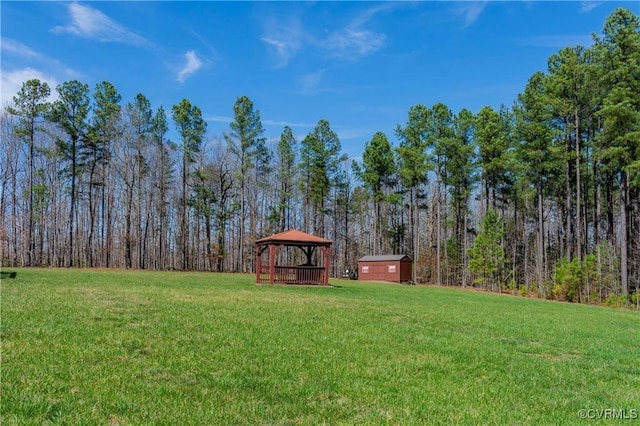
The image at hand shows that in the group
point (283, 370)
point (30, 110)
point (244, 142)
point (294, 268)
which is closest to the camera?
point (283, 370)

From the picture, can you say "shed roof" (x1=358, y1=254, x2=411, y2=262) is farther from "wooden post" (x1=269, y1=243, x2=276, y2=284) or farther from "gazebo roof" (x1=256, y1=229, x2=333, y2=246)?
"wooden post" (x1=269, y1=243, x2=276, y2=284)

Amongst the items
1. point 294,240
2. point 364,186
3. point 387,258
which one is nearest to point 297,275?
point 294,240

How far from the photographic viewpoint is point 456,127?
3584 cm

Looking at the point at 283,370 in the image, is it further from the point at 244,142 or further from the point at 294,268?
the point at 244,142

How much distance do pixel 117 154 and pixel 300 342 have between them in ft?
109

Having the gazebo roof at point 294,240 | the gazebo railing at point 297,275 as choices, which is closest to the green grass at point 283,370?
the gazebo roof at point 294,240

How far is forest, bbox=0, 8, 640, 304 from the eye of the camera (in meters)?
25.6

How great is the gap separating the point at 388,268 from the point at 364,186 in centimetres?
1014

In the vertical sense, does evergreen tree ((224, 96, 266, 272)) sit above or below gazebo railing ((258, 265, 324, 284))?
above

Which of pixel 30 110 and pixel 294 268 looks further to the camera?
pixel 30 110

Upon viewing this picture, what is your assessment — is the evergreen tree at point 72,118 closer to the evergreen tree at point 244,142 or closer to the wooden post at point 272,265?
the evergreen tree at point 244,142

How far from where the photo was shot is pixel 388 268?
3256 cm

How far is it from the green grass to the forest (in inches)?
737

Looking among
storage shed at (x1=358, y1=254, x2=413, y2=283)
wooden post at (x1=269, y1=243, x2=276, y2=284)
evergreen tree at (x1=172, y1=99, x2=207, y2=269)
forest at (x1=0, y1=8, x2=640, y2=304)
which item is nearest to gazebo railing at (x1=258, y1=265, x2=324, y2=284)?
wooden post at (x1=269, y1=243, x2=276, y2=284)
